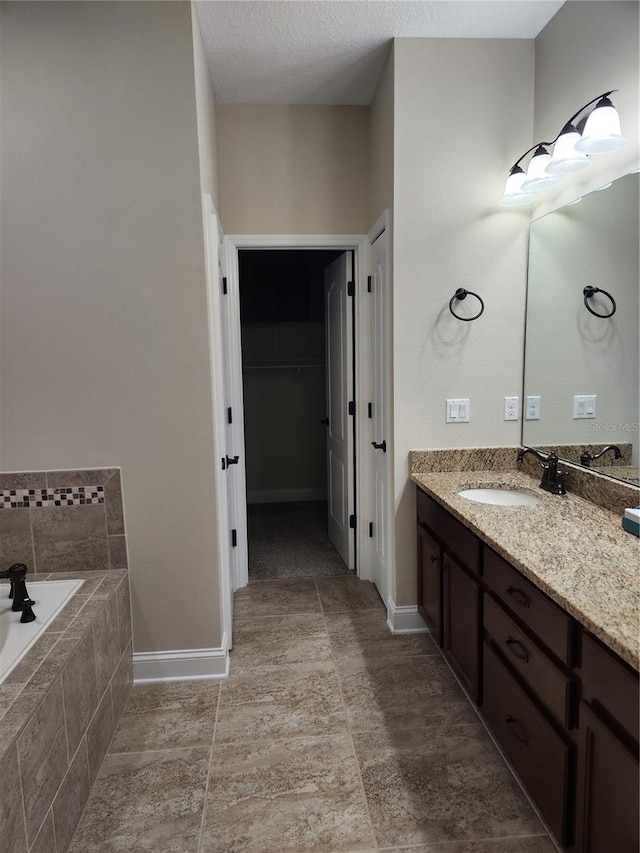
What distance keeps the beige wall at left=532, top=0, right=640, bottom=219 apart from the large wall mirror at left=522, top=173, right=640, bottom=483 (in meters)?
0.08

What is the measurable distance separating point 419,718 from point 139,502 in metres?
1.45

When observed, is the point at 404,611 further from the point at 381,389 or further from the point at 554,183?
the point at 554,183

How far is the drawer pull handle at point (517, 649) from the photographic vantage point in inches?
58.7

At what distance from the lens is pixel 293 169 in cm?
292

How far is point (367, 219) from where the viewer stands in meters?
2.99

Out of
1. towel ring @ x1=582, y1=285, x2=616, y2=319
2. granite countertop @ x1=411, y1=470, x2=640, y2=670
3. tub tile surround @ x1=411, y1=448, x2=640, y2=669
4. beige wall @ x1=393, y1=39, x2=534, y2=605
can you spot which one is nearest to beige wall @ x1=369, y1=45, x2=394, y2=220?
beige wall @ x1=393, y1=39, x2=534, y2=605

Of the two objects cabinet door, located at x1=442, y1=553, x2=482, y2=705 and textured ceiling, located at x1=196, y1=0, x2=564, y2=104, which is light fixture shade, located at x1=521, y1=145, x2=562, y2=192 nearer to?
textured ceiling, located at x1=196, y1=0, x2=564, y2=104

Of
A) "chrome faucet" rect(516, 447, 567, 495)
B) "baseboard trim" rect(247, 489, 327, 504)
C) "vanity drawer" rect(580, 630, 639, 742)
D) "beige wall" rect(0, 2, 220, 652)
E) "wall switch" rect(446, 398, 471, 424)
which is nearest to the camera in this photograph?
"vanity drawer" rect(580, 630, 639, 742)

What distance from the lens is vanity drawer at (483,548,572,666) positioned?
1.29 m

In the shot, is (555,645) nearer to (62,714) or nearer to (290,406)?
(62,714)

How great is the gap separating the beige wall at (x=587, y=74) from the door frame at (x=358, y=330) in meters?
0.90

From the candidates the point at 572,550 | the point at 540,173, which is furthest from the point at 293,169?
the point at 572,550

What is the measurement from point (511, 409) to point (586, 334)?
55cm

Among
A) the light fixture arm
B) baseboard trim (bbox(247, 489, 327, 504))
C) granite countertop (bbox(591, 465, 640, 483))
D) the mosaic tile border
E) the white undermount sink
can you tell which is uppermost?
the light fixture arm
